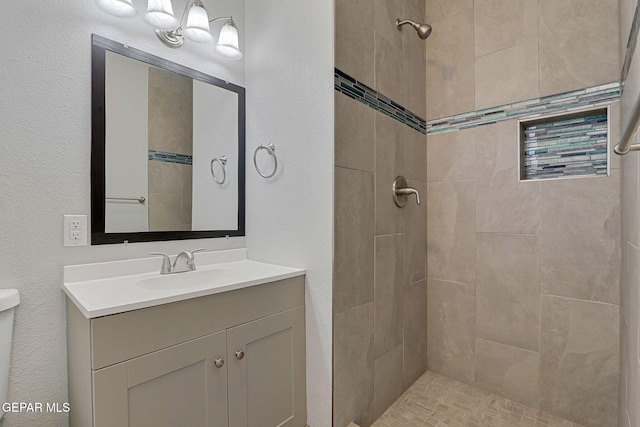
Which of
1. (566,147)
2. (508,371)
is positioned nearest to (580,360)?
(508,371)

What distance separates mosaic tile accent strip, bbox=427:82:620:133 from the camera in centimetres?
145

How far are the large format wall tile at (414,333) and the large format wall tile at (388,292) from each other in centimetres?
9

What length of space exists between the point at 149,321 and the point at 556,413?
1.99 meters

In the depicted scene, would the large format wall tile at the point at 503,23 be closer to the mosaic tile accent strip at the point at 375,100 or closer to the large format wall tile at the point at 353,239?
the mosaic tile accent strip at the point at 375,100

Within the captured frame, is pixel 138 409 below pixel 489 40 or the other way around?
below

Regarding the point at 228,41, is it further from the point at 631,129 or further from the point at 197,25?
the point at 631,129

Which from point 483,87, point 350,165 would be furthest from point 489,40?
point 350,165

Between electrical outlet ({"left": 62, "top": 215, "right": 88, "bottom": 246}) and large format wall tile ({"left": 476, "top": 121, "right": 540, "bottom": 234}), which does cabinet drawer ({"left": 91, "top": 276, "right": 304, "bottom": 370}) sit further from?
large format wall tile ({"left": 476, "top": 121, "right": 540, "bottom": 234})

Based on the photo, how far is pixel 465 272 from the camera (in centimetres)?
186

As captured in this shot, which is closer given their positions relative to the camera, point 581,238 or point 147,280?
point 147,280

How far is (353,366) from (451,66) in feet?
6.14

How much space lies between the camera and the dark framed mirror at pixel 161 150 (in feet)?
4.27

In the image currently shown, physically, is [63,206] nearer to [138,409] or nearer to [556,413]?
[138,409]

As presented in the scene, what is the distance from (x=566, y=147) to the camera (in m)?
1.59
